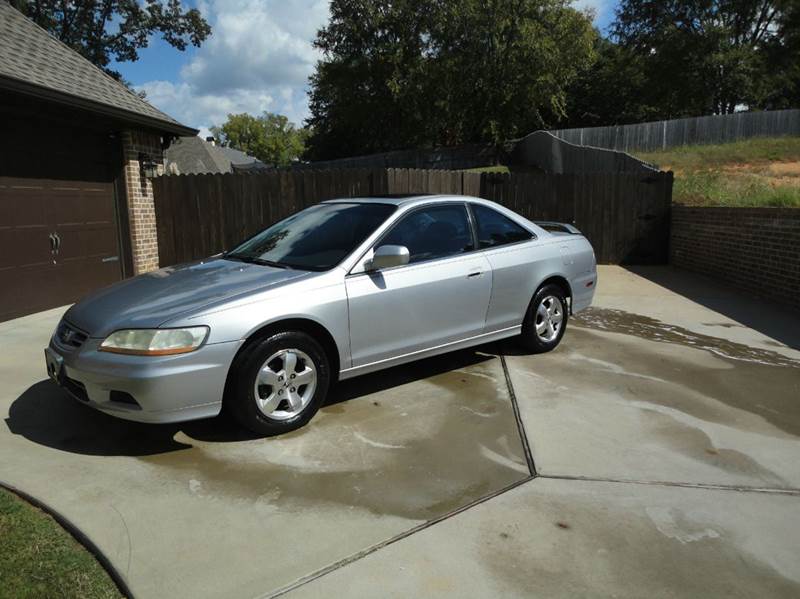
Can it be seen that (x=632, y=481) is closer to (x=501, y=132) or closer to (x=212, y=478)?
(x=212, y=478)

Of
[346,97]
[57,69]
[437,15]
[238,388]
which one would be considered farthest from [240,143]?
[238,388]

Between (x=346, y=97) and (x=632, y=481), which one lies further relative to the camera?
(x=346, y=97)

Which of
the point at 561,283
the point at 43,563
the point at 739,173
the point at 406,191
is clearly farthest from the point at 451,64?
the point at 43,563

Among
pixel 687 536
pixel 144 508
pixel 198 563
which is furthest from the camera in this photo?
pixel 144 508

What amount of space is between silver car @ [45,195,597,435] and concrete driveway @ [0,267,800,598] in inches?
14.9

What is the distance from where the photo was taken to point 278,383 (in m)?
3.69

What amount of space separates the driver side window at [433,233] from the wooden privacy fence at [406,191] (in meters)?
4.91

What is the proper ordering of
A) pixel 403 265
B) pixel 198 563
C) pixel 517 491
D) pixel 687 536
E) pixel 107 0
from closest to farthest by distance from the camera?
pixel 198 563 → pixel 687 536 → pixel 517 491 → pixel 403 265 → pixel 107 0

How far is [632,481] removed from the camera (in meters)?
3.30

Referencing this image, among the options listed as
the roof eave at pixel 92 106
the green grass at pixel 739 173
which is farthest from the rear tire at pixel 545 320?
the roof eave at pixel 92 106

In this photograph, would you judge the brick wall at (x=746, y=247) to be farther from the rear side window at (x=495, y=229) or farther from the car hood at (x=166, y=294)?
the car hood at (x=166, y=294)

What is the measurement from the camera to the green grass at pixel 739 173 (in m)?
10.8

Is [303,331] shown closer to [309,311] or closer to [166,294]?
[309,311]

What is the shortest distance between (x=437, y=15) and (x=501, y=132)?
26.5 feet
